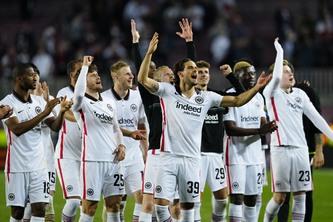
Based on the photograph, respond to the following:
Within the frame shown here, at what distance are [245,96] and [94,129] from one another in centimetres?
201

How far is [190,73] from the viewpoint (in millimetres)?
13625

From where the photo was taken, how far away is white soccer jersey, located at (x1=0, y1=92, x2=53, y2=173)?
1368 cm

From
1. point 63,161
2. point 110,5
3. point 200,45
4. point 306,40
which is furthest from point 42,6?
point 63,161

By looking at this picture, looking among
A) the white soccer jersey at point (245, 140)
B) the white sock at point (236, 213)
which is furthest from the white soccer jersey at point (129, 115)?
the white sock at point (236, 213)

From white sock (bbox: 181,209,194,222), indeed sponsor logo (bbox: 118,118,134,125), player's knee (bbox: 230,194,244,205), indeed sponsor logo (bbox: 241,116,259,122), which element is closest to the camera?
white sock (bbox: 181,209,194,222)

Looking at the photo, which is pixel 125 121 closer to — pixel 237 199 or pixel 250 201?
pixel 237 199

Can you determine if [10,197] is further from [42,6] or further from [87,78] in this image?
[42,6]

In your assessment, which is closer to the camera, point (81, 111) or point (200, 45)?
point (81, 111)

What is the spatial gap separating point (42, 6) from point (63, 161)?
19911 millimetres

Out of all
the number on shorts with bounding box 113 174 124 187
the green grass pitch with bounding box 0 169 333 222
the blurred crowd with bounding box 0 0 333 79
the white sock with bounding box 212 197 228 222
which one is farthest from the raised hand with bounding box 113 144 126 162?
the blurred crowd with bounding box 0 0 333 79

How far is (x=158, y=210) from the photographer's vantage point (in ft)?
44.7

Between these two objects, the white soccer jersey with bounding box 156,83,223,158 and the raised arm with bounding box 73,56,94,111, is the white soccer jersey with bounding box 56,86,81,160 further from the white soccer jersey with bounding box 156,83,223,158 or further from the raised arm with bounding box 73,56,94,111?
the white soccer jersey with bounding box 156,83,223,158

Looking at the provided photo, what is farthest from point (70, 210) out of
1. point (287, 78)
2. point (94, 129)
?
point (287, 78)

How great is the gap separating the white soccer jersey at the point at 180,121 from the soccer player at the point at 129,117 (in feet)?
5.51
